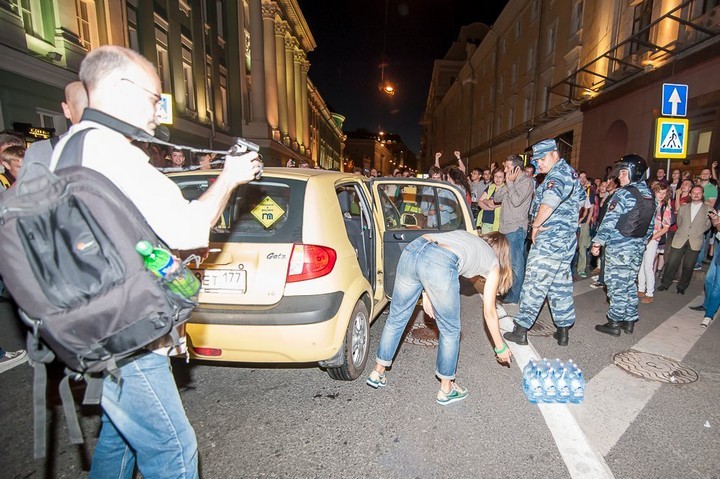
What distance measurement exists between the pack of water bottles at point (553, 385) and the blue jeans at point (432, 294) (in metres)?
0.69

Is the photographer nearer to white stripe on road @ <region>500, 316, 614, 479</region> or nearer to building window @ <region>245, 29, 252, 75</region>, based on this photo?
white stripe on road @ <region>500, 316, 614, 479</region>

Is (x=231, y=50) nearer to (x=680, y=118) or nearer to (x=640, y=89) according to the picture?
(x=640, y=89)

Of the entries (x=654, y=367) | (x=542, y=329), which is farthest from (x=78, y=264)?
(x=542, y=329)

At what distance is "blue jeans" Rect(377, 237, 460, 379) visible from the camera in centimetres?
270

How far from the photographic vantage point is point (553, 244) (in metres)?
4.07

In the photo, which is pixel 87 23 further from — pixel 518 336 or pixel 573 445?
pixel 573 445

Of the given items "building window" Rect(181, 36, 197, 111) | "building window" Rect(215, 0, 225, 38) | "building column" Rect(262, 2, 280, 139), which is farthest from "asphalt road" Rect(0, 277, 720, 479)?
"building column" Rect(262, 2, 280, 139)

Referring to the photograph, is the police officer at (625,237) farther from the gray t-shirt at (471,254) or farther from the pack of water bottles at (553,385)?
the gray t-shirt at (471,254)

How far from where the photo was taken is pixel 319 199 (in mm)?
2939

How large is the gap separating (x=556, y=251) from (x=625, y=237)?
40.1 inches

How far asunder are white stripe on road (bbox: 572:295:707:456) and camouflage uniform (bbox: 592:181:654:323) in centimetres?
40

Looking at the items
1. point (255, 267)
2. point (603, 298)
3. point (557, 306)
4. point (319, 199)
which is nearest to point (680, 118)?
point (603, 298)

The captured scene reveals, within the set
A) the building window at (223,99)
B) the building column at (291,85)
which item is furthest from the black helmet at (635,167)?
the building column at (291,85)

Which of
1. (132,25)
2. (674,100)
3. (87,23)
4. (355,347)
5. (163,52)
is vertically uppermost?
(132,25)
